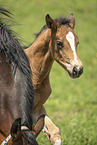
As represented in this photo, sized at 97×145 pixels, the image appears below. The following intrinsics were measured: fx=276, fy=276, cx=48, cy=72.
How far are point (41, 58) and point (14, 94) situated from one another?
1658 millimetres

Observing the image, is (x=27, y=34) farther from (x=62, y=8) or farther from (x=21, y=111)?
(x=21, y=111)

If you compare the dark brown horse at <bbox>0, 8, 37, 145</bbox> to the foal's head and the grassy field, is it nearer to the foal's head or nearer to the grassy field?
the grassy field

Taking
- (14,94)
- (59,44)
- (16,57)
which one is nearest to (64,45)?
(59,44)

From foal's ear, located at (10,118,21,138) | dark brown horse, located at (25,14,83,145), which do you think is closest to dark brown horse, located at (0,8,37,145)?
foal's ear, located at (10,118,21,138)

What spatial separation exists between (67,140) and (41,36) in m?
1.91

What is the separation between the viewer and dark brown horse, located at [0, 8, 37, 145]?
238 centimetres

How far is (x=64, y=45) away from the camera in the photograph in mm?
4223

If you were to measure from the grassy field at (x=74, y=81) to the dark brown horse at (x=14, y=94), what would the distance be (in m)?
0.69

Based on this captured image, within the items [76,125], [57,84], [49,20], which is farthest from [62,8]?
[49,20]

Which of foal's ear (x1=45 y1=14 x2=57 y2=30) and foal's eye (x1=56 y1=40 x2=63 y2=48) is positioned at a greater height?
foal's ear (x1=45 y1=14 x2=57 y2=30)

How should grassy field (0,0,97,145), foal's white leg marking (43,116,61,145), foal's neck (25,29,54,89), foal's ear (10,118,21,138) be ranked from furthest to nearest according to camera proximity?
grassy field (0,0,97,145) → foal's neck (25,29,54,89) → foal's white leg marking (43,116,61,145) → foal's ear (10,118,21,138)

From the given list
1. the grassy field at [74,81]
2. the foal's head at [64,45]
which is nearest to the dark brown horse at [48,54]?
the foal's head at [64,45]

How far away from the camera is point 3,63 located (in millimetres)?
2896

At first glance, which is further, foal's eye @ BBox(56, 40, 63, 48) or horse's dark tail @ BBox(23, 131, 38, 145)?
foal's eye @ BBox(56, 40, 63, 48)
